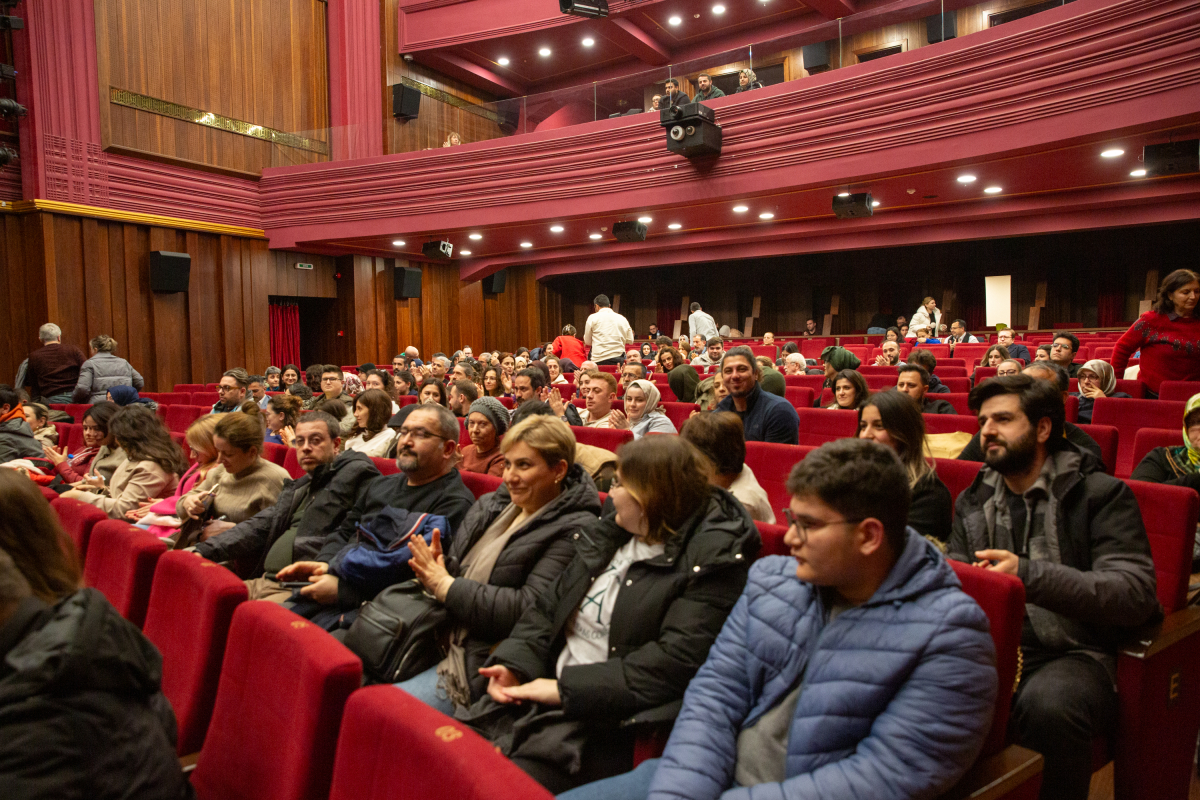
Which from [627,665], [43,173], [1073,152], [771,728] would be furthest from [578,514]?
[43,173]

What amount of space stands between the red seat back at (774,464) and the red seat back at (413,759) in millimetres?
2102

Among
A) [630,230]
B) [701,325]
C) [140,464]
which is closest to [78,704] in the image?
[140,464]

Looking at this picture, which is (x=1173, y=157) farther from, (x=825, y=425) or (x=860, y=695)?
(x=860, y=695)

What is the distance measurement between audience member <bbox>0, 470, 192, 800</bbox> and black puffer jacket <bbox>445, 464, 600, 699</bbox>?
733mm

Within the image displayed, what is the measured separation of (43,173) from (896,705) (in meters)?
10.3

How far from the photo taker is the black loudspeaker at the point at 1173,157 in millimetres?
6027

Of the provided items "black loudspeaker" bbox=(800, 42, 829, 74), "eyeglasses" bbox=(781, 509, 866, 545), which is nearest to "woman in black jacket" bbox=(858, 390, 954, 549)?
"eyeglasses" bbox=(781, 509, 866, 545)

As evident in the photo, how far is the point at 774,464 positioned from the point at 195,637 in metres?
2.09

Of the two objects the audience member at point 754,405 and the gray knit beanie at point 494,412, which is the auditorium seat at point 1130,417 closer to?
the audience member at point 754,405

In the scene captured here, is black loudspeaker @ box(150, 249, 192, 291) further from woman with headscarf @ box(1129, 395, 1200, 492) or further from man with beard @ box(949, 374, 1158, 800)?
woman with headscarf @ box(1129, 395, 1200, 492)

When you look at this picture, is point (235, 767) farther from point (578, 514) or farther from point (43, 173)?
point (43, 173)

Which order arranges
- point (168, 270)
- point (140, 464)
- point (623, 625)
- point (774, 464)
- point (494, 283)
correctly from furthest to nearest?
point (494, 283) → point (168, 270) → point (140, 464) → point (774, 464) → point (623, 625)

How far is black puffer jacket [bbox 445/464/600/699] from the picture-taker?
69.8 inches

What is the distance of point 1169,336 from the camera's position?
382 centimetres
